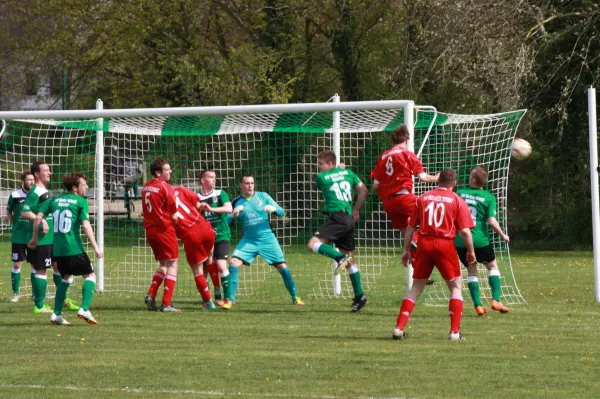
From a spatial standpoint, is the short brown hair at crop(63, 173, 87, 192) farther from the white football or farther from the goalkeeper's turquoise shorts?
the white football

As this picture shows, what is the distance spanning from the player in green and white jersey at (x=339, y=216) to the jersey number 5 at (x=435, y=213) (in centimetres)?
282

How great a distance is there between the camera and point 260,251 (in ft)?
44.2

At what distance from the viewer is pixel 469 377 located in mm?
8094

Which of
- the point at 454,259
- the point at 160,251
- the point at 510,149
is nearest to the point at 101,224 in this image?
the point at 160,251

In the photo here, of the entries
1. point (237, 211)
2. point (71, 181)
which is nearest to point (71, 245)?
point (71, 181)

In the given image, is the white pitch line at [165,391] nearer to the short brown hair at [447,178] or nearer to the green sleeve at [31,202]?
the short brown hair at [447,178]

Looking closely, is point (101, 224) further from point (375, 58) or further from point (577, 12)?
point (375, 58)

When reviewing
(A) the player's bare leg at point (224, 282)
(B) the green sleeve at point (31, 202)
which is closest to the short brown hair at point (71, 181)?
(B) the green sleeve at point (31, 202)

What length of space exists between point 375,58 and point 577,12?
355 inches

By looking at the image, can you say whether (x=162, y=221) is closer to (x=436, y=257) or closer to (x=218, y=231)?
(x=218, y=231)

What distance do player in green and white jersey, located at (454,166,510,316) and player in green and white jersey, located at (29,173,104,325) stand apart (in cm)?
426

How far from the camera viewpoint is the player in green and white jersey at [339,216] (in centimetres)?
A: 1272

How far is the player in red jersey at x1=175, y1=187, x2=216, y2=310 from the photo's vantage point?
1294 centimetres

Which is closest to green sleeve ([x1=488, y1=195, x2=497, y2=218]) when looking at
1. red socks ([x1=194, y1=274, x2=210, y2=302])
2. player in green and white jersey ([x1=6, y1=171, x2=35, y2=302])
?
red socks ([x1=194, y1=274, x2=210, y2=302])
